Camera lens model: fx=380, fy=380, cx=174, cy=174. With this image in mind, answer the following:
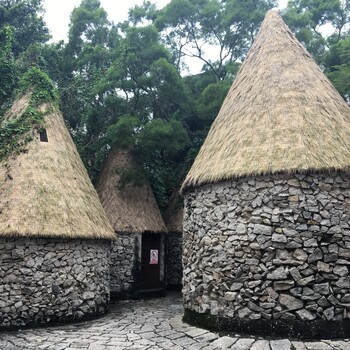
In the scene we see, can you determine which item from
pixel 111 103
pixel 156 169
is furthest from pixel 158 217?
pixel 111 103

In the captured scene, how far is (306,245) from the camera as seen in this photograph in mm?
6883

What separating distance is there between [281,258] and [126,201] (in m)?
8.20

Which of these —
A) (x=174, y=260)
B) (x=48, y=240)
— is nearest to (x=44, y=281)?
(x=48, y=240)

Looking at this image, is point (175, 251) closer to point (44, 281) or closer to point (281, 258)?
point (44, 281)

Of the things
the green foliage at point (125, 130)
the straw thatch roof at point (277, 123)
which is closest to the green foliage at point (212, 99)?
the green foliage at point (125, 130)

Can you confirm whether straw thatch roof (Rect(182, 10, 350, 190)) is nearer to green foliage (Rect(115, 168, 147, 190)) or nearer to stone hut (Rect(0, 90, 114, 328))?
stone hut (Rect(0, 90, 114, 328))

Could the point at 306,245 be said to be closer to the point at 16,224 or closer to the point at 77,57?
the point at 16,224

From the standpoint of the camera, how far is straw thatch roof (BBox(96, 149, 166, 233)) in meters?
13.6

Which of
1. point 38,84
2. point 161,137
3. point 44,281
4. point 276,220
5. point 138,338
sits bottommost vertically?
point 138,338

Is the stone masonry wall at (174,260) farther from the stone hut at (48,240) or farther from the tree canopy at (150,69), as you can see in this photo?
the stone hut at (48,240)

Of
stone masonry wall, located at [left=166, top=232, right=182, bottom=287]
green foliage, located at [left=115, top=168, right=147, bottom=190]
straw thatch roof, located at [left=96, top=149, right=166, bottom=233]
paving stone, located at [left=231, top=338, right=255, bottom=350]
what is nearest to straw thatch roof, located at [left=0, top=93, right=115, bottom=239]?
straw thatch roof, located at [left=96, top=149, right=166, bottom=233]

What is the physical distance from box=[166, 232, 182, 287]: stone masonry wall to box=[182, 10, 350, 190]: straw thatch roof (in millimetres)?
7078

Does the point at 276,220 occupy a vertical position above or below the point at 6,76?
below

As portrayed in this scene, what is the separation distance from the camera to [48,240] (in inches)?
356
